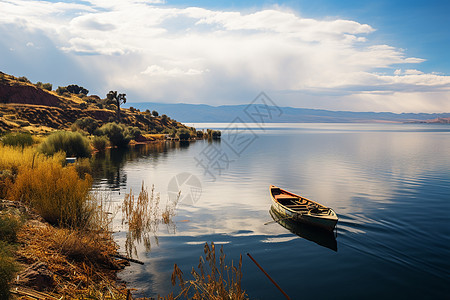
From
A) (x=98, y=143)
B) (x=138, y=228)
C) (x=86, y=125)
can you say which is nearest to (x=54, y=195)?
(x=138, y=228)

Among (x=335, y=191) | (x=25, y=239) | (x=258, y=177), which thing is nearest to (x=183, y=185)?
(x=258, y=177)

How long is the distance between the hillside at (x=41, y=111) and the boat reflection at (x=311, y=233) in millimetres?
58691

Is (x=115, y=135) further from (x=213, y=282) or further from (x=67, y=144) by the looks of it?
(x=213, y=282)

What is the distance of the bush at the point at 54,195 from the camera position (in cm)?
1308

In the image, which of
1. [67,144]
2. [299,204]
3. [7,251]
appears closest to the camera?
[7,251]

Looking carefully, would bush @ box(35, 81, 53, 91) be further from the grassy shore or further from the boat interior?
the boat interior

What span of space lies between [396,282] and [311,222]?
235 inches

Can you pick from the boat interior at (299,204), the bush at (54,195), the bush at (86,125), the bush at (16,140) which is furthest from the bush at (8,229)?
the bush at (86,125)

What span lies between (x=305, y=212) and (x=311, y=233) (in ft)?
4.86

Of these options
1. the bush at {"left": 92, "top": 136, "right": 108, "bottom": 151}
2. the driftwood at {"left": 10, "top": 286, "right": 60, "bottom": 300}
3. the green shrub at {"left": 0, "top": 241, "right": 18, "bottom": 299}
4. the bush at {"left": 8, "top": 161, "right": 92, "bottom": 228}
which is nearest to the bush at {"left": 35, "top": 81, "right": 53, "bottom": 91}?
the bush at {"left": 92, "top": 136, "right": 108, "bottom": 151}

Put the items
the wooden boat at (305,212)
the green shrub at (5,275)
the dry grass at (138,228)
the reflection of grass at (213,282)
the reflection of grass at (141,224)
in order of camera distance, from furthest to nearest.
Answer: the wooden boat at (305,212) → the reflection of grass at (141,224) → the dry grass at (138,228) → the reflection of grass at (213,282) → the green shrub at (5,275)

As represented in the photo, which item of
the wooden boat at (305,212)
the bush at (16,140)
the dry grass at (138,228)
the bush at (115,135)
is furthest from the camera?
the bush at (115,135)

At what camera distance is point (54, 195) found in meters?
13.3

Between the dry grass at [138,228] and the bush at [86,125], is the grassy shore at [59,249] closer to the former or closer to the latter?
the dry grass at [138,228]
